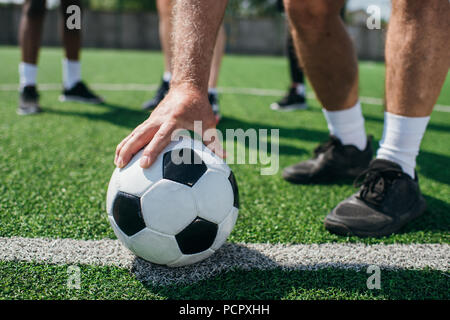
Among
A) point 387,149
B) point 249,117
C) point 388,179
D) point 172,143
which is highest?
point 172,143

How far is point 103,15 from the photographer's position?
84.0 ft

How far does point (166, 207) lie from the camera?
1.31 m

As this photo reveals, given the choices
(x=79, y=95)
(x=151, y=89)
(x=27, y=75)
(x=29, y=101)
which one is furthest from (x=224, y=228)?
(x=151, y=89)

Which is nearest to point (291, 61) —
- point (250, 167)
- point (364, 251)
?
point (250, 167)

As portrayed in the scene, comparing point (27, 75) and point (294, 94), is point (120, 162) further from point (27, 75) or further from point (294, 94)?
point (294, 94)

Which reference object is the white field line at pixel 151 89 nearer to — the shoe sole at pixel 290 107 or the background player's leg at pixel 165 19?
the shoe sole at pixel 290 107

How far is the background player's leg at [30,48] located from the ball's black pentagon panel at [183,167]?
9.91 feet

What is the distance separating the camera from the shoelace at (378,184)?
1.82m

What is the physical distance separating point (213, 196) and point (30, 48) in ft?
11.5

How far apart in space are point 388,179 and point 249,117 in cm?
234

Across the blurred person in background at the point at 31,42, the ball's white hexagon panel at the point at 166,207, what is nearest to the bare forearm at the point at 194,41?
the ball's white hexagon panel at the point at 166,207

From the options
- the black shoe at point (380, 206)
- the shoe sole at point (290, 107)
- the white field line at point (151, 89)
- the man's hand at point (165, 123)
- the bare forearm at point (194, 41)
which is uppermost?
the bare forearm at point (194, 41)

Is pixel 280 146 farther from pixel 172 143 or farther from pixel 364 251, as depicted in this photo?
pixel 172 143

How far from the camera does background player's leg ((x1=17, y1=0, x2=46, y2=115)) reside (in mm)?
3893
